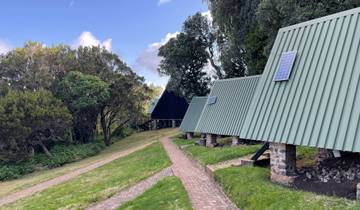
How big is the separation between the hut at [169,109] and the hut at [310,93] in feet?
129

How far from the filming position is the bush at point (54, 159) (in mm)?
29156

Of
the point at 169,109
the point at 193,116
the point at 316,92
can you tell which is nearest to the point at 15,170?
the point at 193,116

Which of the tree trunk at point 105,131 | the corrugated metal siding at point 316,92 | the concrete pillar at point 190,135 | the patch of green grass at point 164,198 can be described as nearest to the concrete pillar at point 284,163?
the corrugated metal siding at point 316,92

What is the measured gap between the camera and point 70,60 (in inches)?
1528

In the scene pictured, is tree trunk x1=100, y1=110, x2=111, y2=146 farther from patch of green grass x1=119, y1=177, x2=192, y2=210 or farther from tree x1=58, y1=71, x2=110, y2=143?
patch of green grass x1=119, y1=177, x2=192, y2=210

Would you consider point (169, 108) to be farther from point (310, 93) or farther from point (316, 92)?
point (316, 92)

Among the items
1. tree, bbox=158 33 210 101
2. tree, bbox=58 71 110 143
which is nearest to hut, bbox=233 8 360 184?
tree, bbox=58 71 110 143

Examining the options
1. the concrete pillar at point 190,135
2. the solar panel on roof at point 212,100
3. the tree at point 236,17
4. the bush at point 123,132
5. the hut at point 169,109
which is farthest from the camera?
the hut at point 169,109

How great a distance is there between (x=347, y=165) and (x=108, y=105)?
3274 centimetres

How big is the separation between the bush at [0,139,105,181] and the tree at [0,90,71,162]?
0.73 metres

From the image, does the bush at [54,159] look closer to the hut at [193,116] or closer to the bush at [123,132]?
the bush at [123,132]

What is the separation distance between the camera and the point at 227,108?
20906 millimetres

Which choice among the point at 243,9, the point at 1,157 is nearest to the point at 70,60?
the point at 1,157

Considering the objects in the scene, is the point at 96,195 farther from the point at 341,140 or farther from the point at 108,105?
the point at 108,105
